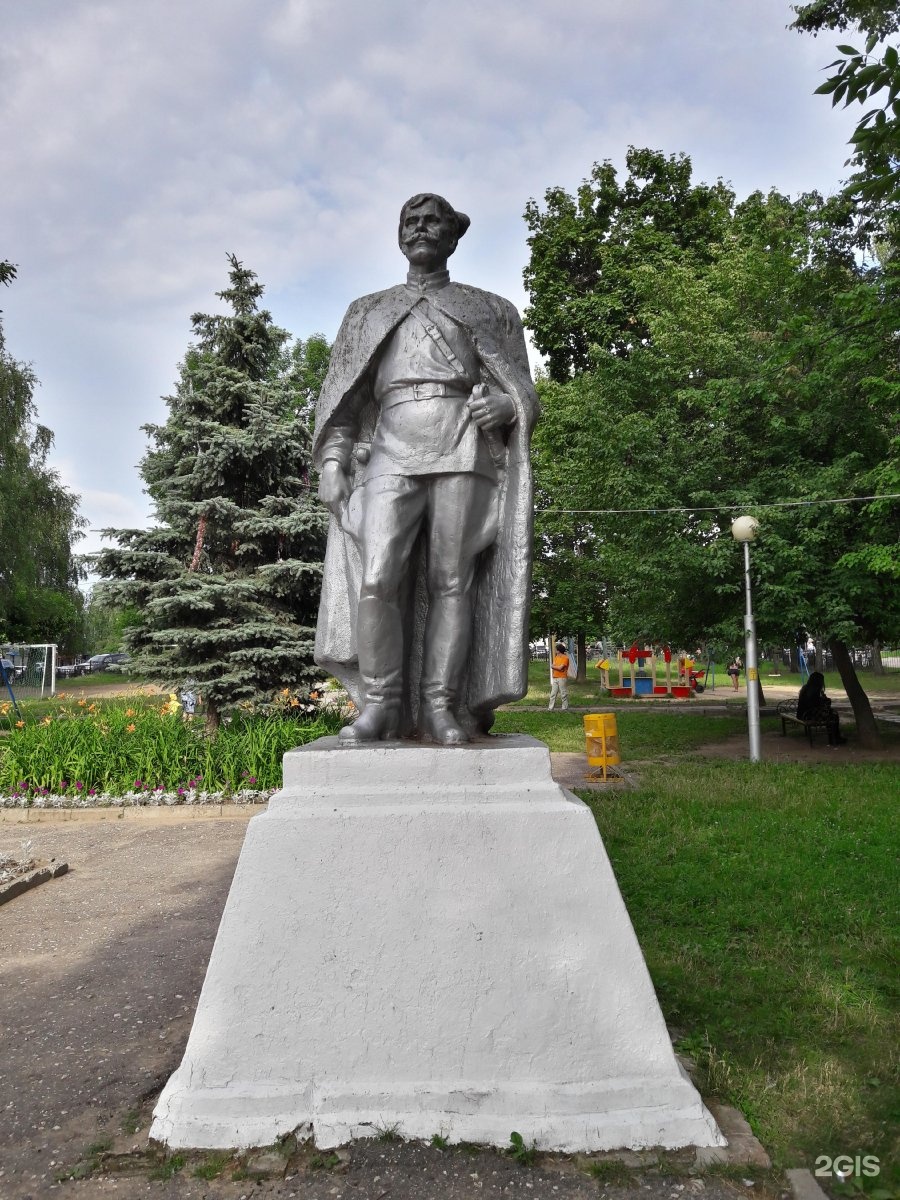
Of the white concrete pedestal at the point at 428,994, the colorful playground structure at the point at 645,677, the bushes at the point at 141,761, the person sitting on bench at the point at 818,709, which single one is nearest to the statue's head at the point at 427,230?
the white concrete pedestal at the point at 428,994

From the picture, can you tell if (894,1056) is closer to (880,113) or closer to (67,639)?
(880,113)

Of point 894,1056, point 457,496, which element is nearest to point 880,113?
point 457,496

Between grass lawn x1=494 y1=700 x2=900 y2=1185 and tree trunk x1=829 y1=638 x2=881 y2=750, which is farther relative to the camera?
tree trunk x1=829 y1=638 x2=881 y2=750

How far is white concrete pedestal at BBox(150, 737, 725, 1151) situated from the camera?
7.49 ft

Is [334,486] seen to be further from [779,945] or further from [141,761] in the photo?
[141,761]

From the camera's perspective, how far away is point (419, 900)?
242 cm

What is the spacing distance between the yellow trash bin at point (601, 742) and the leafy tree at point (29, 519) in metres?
19.3

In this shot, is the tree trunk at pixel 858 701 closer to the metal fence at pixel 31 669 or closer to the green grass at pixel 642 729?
the green grass at pixel 642 729

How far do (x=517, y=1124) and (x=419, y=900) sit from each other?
66cm

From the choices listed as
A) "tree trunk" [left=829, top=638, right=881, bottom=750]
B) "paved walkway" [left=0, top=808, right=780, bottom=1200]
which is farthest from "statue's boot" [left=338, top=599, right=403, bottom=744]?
"tree trunk" [left=829, top=638, right=881, bottom=750]

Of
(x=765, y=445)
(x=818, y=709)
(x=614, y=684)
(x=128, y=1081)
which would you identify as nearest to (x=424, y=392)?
(x=128, y=1081)

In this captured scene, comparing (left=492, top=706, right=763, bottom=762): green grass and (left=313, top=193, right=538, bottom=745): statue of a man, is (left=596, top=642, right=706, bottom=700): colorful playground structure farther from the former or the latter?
(left=313, top=193, right=538, bottom=745): statue of a man

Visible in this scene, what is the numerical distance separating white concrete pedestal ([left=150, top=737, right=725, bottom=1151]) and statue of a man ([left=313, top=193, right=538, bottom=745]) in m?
0.49

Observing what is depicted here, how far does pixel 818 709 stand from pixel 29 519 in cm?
2193
